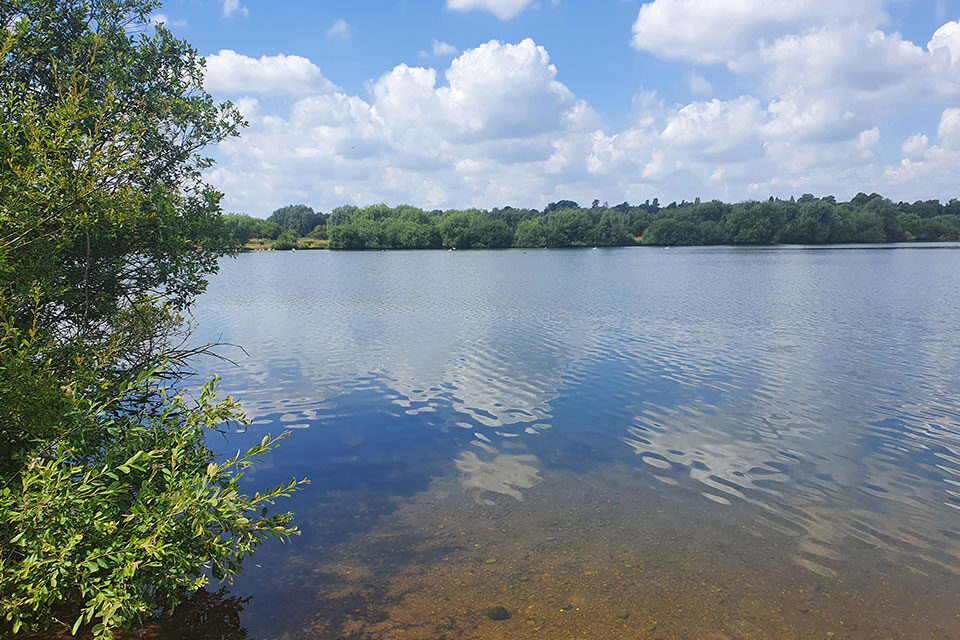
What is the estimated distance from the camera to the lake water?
820 cm

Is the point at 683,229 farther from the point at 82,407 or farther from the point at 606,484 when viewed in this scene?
the point at 82,407

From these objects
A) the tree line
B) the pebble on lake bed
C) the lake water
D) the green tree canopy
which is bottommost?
the pebble on lake bed

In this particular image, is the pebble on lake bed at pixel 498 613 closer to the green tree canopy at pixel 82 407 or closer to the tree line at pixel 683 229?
the green tree canopy at pixel 82 407

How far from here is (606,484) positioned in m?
12.3

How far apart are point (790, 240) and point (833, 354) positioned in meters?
158

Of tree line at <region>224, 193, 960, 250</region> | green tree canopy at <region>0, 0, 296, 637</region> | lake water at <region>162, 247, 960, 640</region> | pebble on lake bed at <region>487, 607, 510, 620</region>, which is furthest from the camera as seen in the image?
tree line at <region>224, 193, 960, 250</region>

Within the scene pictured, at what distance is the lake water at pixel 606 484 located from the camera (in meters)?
8.20

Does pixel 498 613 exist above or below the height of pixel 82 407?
below

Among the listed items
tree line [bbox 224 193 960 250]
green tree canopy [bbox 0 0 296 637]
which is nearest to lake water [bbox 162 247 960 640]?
green tree canopy [bbox 0 0 296 637]

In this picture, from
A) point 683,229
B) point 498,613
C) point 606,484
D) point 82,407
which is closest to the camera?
point 82,407

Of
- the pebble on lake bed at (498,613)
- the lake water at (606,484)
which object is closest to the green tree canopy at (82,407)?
the lake water at (606,484)

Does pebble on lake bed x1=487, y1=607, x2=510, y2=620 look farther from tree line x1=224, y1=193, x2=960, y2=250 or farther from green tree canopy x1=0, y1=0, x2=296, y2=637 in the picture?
tree line x1=224, y1=193, x2=960, y2=250

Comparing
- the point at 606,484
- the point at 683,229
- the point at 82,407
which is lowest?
the point at 606,484

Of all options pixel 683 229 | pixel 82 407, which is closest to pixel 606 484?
pixel 82 407
